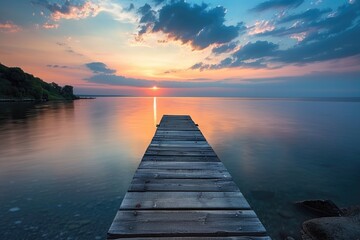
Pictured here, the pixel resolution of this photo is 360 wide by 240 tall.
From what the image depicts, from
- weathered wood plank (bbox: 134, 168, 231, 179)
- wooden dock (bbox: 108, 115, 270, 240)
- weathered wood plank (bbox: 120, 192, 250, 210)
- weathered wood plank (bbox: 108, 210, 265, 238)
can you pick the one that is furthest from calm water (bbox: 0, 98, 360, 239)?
weathered wood plank (bbox: 108, 210, 265, 238)

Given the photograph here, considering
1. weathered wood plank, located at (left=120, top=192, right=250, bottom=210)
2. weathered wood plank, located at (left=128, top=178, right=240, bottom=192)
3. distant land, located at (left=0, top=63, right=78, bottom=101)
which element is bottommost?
weathered wood plank, located at (left=128, top=178, right=240, bottom=192)

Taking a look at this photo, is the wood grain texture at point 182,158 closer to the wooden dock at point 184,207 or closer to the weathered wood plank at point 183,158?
the weathered wood plank at point 183,158

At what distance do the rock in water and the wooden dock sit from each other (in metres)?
3.82

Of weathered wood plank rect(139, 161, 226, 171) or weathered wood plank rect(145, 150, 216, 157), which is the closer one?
weathered wood plank rect(139, 161, 226, 171)

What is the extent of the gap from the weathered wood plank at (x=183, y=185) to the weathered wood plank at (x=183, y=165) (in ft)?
3.05

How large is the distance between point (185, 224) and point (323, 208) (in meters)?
6.14

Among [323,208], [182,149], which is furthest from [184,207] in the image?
[323,208]

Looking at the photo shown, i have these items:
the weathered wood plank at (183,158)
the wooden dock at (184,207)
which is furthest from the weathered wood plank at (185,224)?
the weathered wood plank at (183,158)

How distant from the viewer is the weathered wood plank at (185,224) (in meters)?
2.86

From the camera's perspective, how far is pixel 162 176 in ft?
16.6

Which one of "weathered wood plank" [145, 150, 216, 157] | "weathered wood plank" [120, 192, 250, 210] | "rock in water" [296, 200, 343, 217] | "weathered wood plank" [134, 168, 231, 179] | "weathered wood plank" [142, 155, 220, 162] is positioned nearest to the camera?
"weathered wood plank" [120, 192, 250, 210]

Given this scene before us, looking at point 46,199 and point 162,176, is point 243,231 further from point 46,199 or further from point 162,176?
point 46,199

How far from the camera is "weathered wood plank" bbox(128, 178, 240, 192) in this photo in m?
4.29

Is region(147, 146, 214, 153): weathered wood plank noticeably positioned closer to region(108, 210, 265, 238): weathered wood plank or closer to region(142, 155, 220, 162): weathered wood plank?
region(142, 155, 220, 162): weathered wood plank
